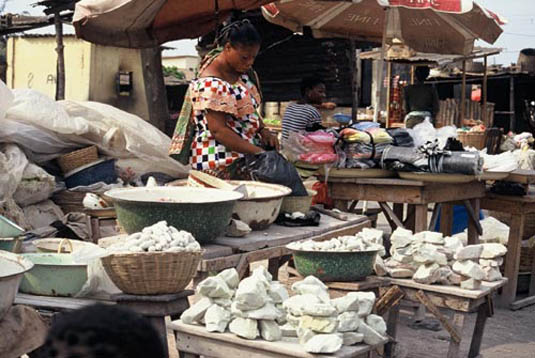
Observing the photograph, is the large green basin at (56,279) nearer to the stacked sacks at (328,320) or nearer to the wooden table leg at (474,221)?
the stacked sacks at (328,320)

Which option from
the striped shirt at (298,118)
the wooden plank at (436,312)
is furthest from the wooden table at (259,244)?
the striped shirt at (298,118)

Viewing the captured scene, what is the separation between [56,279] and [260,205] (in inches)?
46.3

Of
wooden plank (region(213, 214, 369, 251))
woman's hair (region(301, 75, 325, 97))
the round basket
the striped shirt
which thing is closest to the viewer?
the round basket

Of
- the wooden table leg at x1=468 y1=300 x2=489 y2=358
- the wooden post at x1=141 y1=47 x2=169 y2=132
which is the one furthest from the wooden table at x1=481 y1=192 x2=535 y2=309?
the wooden post at x1=141 y1=47 x2=169 y2=132

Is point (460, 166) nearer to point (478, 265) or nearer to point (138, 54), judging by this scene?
point (478, 265)

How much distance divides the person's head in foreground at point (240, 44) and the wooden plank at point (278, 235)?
951 millimetres

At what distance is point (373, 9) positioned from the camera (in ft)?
30.0

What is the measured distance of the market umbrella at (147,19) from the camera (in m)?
5.89

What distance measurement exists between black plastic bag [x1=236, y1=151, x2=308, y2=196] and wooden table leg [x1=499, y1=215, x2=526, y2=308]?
2.92 meters

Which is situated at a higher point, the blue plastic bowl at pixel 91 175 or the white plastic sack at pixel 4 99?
the white plastic sack at pixel 4 99

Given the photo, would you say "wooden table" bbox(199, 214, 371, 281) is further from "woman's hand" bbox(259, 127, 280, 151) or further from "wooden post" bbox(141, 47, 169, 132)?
Answer: "wooden post" bbox(141, 47, 169, 132)

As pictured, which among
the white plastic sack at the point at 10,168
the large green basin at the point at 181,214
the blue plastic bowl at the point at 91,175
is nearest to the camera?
the large green basin at the point at 181,214

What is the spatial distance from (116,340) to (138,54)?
13274mm

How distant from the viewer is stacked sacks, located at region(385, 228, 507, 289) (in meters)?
4.37
